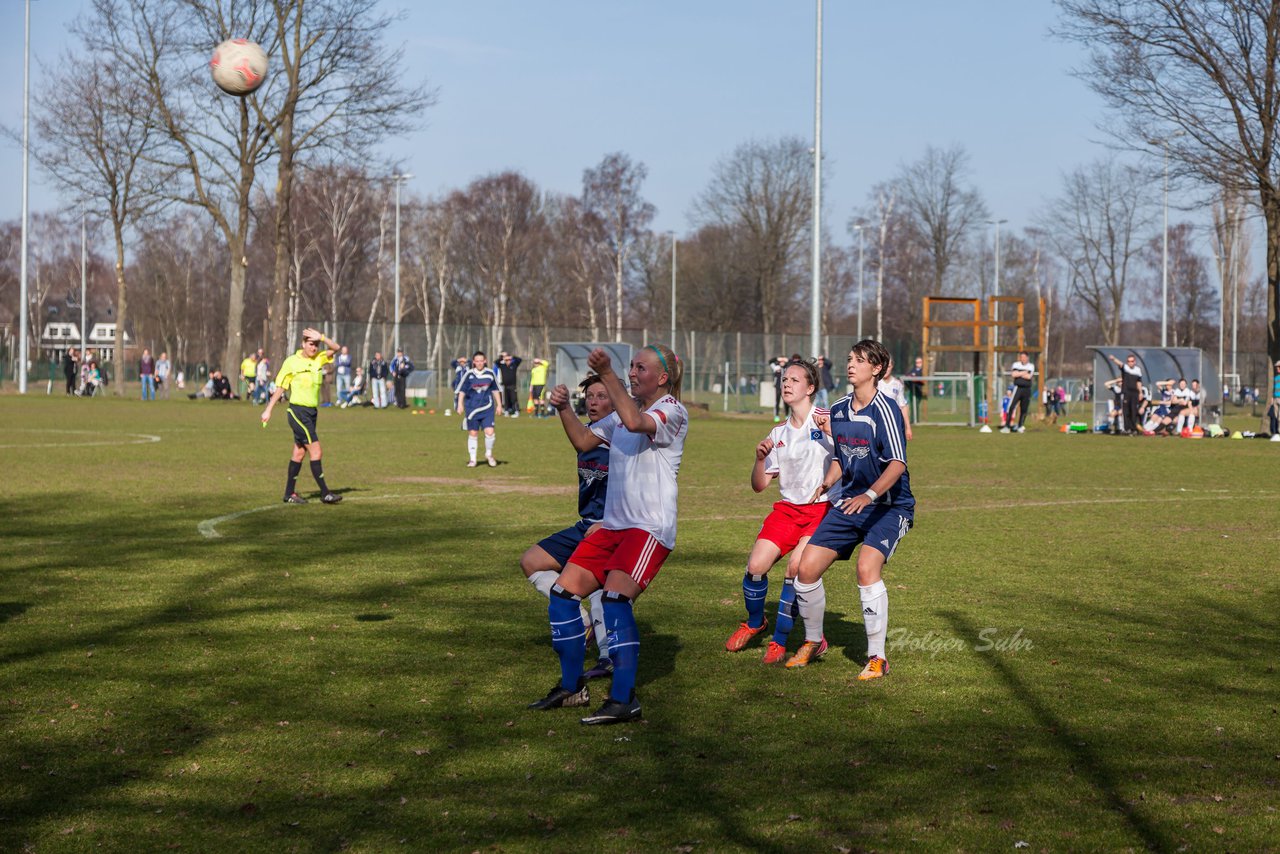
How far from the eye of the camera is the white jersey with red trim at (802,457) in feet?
26.6

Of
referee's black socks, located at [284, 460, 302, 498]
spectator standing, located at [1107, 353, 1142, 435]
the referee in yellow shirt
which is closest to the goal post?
spectator standing, located at [1107, 353, 1142, 435]

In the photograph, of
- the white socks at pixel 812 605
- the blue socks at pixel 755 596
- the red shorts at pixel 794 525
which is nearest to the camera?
the white socks at pixel 812 605

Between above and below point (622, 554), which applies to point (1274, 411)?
above

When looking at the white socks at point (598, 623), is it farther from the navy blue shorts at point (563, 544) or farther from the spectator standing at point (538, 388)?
the spectator standing at point (538, 388)

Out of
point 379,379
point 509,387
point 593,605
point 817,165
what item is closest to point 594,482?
point 593,605

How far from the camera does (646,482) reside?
6.42 metres

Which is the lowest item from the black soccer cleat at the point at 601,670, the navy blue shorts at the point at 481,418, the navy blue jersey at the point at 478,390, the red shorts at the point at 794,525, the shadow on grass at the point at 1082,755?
the shadow on grass at the point at 1082,755

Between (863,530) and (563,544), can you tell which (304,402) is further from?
(863,530)

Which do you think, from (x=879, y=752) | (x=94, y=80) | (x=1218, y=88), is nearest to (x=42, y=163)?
(x=94, y=80)

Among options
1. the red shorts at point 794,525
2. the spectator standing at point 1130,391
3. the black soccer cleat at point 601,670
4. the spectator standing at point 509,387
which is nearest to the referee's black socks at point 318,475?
the red shorts at point 794,525

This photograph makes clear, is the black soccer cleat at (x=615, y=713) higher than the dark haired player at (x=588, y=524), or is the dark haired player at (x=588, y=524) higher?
the dark haired player at (x=588, y=524)

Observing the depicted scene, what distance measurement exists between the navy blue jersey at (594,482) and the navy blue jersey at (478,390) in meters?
14.5

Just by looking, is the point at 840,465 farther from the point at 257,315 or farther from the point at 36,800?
the point at 257,315

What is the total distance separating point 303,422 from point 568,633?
34.1 feet
